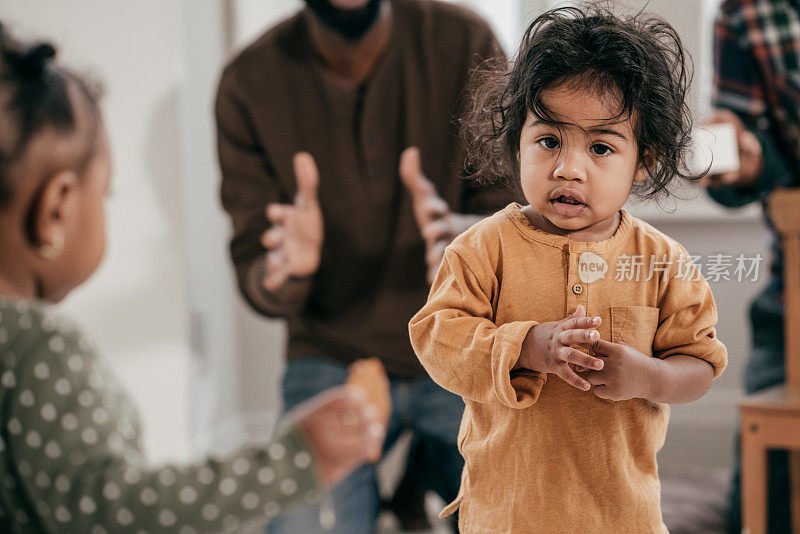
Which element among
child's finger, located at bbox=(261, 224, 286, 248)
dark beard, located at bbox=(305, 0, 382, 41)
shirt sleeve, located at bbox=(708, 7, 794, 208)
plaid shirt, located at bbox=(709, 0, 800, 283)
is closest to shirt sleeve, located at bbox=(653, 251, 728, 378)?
shirt sleeve, located at bbox=(708, 7, 794, 208)

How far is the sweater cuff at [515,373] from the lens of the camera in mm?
227

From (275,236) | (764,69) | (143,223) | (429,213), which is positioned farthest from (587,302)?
(143,223)

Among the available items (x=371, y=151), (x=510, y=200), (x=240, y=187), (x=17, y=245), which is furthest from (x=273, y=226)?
(x=510, y=200)

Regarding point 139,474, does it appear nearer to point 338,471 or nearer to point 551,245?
point 338,471

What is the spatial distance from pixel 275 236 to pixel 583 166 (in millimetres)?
749

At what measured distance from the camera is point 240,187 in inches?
37.3

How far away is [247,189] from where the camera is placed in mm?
941

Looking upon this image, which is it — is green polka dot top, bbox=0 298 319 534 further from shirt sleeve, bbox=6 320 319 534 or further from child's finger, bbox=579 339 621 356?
child's finger, bbox=579 339 621 356

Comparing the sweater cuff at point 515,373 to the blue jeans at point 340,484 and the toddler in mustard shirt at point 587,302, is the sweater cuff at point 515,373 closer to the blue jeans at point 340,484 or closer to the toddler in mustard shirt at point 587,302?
the toddler in mustard shirt at point 587,302

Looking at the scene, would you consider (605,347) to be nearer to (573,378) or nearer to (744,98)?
(573,378)

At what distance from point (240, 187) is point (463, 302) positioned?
751 mm

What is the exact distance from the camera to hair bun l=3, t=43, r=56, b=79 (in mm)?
689

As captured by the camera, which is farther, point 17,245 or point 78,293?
Answer: point 78,293

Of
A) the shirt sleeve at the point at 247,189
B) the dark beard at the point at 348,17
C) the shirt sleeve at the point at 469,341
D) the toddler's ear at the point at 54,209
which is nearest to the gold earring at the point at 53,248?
the toddler's ear at the point at 54,209
